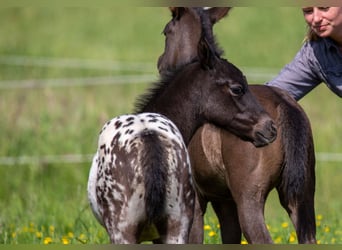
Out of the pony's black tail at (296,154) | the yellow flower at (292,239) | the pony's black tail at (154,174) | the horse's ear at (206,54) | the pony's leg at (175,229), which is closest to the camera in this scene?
the pony's black tail at (154,174)

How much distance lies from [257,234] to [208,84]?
0.86 m

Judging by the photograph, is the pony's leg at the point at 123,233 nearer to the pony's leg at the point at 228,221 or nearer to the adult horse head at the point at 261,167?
the adult horse head at the point at 261,167

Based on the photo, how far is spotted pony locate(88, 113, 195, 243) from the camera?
166 inches

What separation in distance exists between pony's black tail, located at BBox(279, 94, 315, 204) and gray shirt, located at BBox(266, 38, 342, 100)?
0.42m

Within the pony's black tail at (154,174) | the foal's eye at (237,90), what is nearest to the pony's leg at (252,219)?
the foal's eye at (237,90)

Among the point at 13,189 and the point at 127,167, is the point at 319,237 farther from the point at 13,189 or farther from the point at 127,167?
the point at 13,189

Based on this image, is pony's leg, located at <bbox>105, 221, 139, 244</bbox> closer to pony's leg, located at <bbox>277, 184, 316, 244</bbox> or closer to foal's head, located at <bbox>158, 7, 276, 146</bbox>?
foal's head, located at <bbox>158, 7, 276, 146</bbox>

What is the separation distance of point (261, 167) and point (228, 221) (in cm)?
71

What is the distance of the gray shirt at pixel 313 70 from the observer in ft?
17.9

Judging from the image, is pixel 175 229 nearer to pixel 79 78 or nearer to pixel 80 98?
pixel 80 98

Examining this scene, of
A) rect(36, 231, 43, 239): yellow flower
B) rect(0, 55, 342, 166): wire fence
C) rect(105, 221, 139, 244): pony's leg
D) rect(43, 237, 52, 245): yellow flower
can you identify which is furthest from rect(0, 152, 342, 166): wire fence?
rect(105, 221, 139, 244): pony's leg

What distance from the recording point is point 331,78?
5.50 metres

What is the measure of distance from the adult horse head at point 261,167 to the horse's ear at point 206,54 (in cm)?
23

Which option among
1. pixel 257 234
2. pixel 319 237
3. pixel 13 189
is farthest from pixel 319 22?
pixel 13 189
